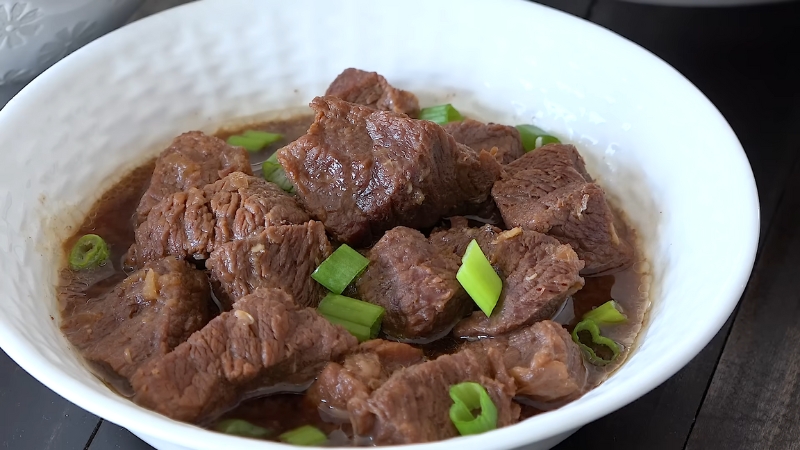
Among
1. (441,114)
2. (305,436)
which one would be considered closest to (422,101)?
(441,114)

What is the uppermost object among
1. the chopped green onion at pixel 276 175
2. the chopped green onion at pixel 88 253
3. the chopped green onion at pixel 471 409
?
the chopped green onion at pixel 471 409

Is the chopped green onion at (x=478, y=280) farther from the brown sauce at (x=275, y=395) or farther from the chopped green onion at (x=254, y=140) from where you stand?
the chopped green onion at (x=254, y=140)

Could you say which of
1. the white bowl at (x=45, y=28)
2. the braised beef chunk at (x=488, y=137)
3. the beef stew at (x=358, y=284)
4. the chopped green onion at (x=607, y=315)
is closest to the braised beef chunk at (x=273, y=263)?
the beef stew at (x=358, y=284)

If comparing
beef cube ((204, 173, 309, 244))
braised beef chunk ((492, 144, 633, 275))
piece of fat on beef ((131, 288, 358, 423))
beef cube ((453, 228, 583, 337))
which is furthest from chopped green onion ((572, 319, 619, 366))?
beef cube ((204, 173, 309, 244))

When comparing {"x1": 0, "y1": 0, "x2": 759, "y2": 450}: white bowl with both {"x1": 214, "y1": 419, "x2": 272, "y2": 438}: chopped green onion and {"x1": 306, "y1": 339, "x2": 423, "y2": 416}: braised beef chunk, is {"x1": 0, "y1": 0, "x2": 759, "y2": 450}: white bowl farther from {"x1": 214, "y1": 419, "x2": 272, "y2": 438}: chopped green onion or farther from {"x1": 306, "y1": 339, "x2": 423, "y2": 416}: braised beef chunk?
{"x1": 306, "y1": 339, "x2": 423, "y2": 416}: braised beef chunk

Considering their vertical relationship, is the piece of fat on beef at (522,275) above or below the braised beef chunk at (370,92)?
below

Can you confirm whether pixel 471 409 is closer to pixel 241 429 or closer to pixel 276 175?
pixel 241 429
